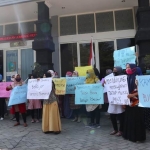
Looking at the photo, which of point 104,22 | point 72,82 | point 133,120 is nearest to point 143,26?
point 104,22

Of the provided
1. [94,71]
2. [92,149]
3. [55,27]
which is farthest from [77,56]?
[92,149]

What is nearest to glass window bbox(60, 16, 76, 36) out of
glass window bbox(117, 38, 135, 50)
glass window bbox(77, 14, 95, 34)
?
glass window bbox(77, 14, 95, 34)

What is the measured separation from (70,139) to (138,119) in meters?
1.71

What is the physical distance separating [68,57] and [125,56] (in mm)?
4121

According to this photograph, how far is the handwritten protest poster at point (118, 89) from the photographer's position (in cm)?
484

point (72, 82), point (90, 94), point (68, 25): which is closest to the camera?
point (90, 94)

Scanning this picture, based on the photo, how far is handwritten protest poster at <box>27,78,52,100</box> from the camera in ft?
18.9

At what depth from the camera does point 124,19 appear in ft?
30.3

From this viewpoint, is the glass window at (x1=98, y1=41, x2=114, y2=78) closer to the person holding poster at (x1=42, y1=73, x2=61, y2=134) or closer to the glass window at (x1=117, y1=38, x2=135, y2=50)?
the glass window at (x1=117, y1=38, x2=135, y2=50)

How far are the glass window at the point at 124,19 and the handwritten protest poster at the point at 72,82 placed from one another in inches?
151

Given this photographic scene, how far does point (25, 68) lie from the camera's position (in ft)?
33.8

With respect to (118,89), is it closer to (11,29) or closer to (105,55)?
(105,55)

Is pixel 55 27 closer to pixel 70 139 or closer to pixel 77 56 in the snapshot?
pixel 77 56

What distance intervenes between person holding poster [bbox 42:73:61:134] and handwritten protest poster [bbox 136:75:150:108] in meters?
2.28
